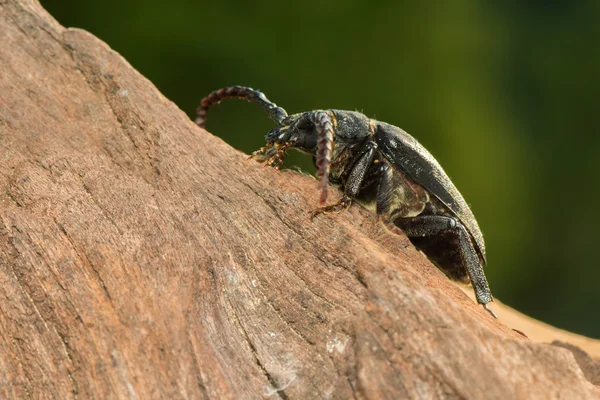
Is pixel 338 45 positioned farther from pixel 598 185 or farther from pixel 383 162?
pixel 598 185

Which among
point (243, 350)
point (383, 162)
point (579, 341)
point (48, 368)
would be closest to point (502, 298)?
point (579, 341)

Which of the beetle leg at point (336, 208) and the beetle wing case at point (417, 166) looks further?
the beetle wing case at point (417, 166)

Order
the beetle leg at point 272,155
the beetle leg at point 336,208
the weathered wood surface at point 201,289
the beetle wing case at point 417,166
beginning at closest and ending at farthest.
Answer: the weathered wood surface at point 201,289
the beetle leg at point 336,208
the beetle leg at point 272,155
the beetle wing case at point 417,166

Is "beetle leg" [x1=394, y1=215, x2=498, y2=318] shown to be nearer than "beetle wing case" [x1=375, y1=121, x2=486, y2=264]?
Yes

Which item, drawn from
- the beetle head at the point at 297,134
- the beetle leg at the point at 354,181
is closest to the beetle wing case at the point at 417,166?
the beetle leg at the point at 354,181

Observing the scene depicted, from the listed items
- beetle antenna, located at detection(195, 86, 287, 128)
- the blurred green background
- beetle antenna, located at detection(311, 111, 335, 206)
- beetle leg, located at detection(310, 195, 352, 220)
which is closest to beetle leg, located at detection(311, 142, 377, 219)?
beetle leg, located at detection(310, 195, 352, 220)

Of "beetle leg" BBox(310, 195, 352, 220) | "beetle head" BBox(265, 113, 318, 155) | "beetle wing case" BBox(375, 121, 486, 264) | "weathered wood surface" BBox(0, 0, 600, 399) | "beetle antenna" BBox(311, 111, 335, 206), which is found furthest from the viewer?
"beetle wing case" BBox(375, 121, 486, 264)

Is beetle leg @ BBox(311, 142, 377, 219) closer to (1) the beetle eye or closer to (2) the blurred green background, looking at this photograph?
(1) the beetle eye

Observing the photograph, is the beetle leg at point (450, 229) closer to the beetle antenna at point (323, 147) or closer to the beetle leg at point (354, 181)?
the beetle leg at point (354, 181)
